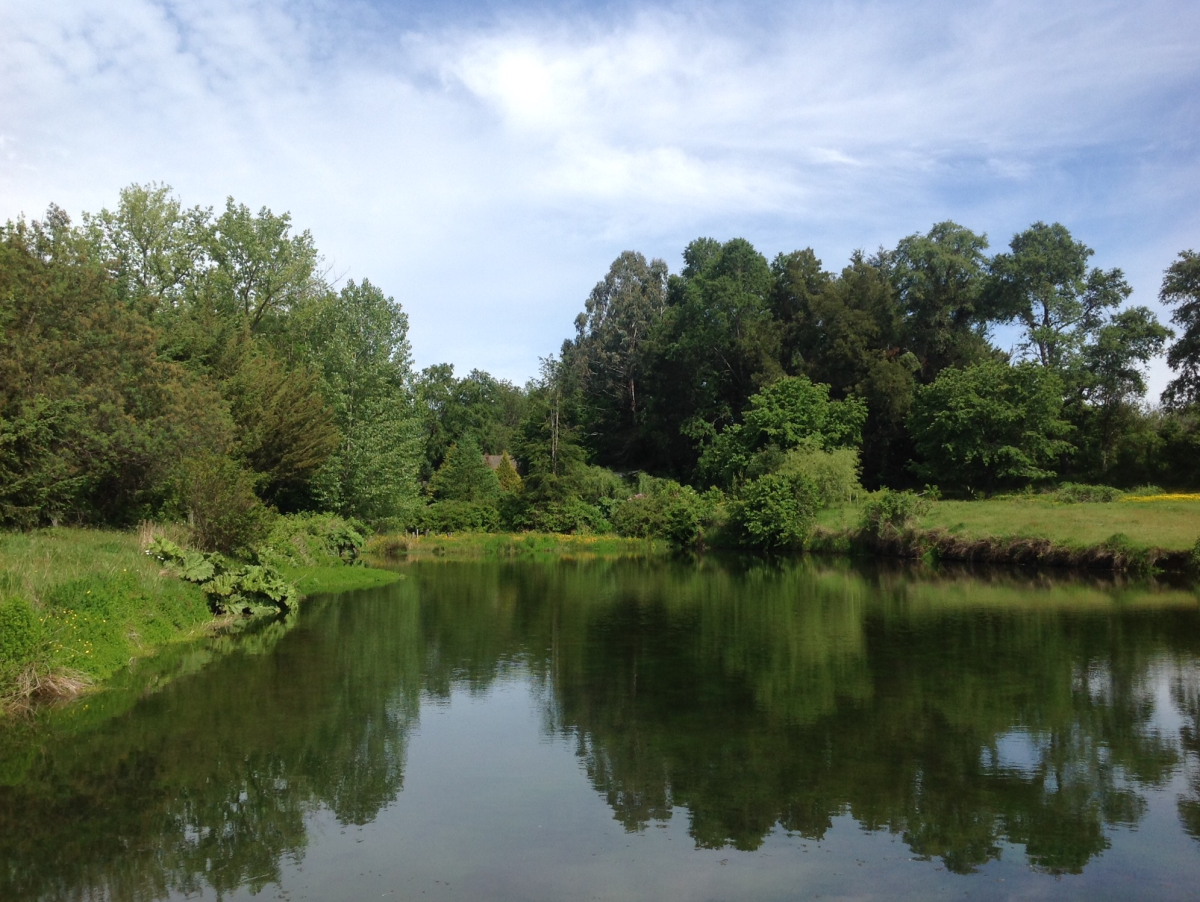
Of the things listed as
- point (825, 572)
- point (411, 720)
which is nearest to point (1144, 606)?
point (825, 572)

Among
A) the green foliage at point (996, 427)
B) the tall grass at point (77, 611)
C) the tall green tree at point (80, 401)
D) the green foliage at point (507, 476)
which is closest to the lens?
the tall grass at point (77, 611)

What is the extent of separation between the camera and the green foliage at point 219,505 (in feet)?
72.1

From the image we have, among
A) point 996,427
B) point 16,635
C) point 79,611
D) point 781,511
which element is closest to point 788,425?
point 781,511

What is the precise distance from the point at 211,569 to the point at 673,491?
36934 mm

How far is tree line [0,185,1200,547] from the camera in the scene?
22.2m

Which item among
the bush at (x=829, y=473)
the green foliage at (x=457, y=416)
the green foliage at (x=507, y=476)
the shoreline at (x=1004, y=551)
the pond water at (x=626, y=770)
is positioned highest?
the green foliage at (x=457, y=416)

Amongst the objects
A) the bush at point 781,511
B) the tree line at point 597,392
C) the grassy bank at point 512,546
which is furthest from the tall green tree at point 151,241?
the bush at point 781,511

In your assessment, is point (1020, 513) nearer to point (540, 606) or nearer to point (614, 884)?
point (540, 606)

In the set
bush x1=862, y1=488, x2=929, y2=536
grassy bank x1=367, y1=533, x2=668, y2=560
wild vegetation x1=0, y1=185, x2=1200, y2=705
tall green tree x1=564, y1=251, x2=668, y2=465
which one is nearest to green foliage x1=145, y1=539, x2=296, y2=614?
wild vegetation x1=0, y1=185, x2=1200, y2=705

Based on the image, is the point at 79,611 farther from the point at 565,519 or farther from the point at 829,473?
the point at 565,519

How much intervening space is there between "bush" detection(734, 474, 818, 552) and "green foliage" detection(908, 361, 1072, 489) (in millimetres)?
8627

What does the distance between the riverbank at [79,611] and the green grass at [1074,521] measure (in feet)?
88.9

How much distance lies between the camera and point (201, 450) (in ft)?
78.2

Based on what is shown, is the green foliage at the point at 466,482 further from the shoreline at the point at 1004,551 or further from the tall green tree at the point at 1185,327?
the tall green tree at the point at 1185,327
